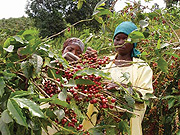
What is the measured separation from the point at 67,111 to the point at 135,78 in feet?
2.58

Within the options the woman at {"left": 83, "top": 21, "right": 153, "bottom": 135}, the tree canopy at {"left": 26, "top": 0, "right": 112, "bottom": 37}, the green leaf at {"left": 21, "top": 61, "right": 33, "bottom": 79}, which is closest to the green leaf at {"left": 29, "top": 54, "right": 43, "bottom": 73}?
the green leaf at {"left": 21, "top": 61, "right": 33, "bottom": 79}

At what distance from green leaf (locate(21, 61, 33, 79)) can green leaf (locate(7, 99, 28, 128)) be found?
123mm

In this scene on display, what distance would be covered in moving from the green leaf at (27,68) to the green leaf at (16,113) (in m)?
0.12

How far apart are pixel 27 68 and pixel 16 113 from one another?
6.0 inches

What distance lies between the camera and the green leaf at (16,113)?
1.61ft

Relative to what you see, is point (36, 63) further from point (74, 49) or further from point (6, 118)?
point (74, 49)

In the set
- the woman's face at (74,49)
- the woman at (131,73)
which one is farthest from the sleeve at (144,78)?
the woman's face at (74,49)

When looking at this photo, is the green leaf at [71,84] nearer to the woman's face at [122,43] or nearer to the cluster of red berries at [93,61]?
the cluster of red berries at [93,61]

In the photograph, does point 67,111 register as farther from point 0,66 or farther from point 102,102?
point 0,66

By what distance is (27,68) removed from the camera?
2.04 feet

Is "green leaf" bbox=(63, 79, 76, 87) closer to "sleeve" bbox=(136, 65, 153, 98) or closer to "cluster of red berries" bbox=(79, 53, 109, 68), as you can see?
"cluster of red berries" bbox=(79, 53, 109, 68)

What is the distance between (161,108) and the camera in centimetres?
188

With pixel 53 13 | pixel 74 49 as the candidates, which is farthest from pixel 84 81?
pixel 53 13

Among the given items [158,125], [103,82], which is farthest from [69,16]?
[103,82]
